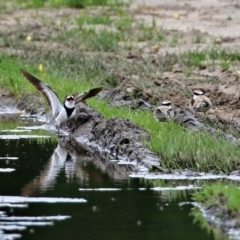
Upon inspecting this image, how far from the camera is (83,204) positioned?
10.1 meters

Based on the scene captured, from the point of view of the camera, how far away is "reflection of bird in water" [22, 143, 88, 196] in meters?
11.0

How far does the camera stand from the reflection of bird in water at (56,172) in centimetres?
1096

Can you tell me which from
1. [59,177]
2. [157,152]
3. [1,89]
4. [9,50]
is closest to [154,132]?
[157,152]

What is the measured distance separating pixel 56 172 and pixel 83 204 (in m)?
1.82

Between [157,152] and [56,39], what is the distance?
397 inches

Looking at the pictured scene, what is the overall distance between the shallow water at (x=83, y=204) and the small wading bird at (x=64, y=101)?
1.95 m

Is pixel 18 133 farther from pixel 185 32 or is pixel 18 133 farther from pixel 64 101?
pixel 185 32

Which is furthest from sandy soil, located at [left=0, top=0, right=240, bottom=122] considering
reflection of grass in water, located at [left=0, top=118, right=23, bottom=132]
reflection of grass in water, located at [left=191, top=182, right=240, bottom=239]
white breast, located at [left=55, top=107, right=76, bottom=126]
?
reflection of grass in water, located at [left=191, top=182, right=240, bottom=239]

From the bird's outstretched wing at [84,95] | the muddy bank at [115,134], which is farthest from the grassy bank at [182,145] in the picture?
the bird's outstretched wing at [84,95]

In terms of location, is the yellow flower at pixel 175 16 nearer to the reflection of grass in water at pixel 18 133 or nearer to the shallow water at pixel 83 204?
the reflection of grass in water at pixel 18 133

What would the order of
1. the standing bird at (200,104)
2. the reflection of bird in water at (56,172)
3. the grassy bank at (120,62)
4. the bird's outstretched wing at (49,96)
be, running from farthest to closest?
1. the bird's outstretched wing at (49,96)
2. the standing bird at (200,104)
3. the grassy bank at (120,62)
4. the reflection of bird in water at (56,172)

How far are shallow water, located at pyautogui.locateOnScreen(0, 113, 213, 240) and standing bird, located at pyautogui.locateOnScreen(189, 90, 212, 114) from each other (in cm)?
237

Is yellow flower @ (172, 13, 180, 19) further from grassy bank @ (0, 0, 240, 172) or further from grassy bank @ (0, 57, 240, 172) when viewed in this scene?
grassy bank @ (0, 57, 240, 172)

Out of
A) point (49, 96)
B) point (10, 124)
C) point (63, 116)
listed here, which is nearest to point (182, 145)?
point (63, 116)
